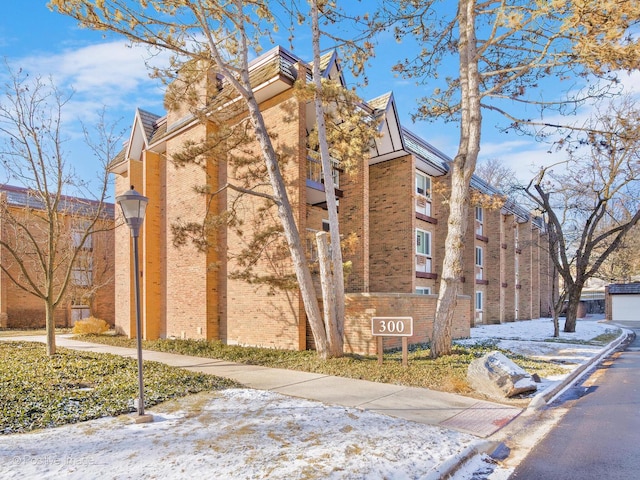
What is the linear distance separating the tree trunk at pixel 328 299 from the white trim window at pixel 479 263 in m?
16.4

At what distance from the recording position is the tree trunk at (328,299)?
9.95 metres

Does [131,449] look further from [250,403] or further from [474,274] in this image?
[474,274]

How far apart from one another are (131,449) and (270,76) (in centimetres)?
1035

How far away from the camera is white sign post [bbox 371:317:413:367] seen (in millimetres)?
8789

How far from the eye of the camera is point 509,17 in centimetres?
827

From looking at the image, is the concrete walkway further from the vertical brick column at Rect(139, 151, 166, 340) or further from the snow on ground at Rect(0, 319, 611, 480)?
the vertical brick column at Rect(139, 151, 166, 340)

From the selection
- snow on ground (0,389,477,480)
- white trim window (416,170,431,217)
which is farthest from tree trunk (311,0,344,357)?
white trim window (416,170,431,217)

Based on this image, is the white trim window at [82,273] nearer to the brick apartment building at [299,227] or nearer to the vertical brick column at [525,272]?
the brick apartment building at [299,227]

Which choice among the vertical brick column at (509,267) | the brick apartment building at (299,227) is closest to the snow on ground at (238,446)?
the brick apartment building at (299,227)

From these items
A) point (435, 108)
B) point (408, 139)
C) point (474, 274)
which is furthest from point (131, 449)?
point (474, 274)

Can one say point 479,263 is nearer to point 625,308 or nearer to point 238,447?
point 625,308

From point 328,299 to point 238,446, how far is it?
5642 mm

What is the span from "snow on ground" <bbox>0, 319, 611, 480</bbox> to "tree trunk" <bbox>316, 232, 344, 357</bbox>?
3.92 m

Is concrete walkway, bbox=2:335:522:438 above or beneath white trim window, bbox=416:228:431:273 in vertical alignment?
beneath
